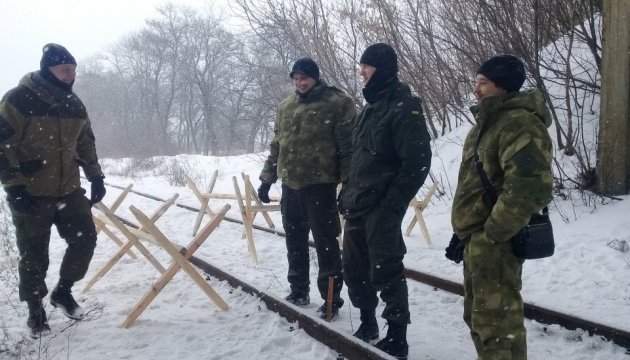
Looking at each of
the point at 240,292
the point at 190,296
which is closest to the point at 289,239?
the point at 240,292

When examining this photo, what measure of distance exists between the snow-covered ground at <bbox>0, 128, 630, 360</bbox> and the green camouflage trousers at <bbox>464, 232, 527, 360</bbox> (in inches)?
38.7

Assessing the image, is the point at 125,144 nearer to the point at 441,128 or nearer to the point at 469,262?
the point at 441,128

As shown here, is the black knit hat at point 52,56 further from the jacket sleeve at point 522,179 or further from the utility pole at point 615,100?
the utility pole at point 615,100

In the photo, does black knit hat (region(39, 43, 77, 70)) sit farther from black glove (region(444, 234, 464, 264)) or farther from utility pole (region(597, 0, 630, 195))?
utility pole (region(597, 0, 630, 195))

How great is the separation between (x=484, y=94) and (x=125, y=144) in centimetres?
5040

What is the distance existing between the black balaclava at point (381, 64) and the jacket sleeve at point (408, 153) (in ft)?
0.87

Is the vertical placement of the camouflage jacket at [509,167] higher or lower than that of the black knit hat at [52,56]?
lower

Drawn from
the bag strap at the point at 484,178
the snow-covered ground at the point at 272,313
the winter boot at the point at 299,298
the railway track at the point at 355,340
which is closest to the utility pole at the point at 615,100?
the snow-covered ground at the point at 272,313

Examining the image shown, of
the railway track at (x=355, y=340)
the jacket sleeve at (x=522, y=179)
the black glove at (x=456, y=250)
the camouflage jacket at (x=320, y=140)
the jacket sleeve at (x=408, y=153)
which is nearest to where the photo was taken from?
the jacket sleeve at (x=522, y=179)

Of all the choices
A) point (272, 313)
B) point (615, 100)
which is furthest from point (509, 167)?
point (615, 100)

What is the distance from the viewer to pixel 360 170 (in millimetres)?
3641

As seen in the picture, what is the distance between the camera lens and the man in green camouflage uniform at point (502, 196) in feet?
8.32

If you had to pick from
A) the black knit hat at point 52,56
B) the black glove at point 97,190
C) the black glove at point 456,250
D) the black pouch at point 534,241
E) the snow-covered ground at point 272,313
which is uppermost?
the black knit hat at point 52,56

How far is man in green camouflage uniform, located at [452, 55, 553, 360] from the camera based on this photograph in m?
2.54
